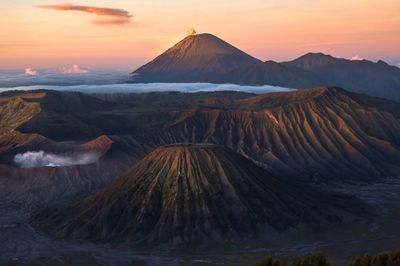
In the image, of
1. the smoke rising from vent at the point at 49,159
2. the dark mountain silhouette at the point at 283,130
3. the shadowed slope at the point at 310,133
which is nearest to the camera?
the smoke rising from vent at the point at 49,159

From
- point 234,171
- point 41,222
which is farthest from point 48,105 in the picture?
point 234,171

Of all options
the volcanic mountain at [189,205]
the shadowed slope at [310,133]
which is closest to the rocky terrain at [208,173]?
the volcanic mountain at [189,205]

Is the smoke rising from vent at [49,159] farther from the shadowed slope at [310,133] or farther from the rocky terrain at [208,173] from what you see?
the shadowed slope at [310,133]

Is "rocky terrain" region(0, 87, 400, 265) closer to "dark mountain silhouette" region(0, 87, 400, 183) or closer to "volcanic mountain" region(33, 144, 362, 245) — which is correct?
"volcanic mountain" region(33, 144, 362, 245)

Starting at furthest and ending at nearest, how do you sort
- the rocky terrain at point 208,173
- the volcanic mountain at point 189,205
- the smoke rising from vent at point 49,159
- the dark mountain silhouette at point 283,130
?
1. the dark mountain silhouette at point 283,130
2. the smoke rising from vent at point 49,159
3. the rocky terrain at point 208,173
4. the volcanic mountain at point 189,205

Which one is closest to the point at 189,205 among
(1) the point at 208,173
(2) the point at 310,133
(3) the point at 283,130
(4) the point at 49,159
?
(1) the point at 208,173

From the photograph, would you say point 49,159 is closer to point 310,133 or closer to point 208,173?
point 208,173
